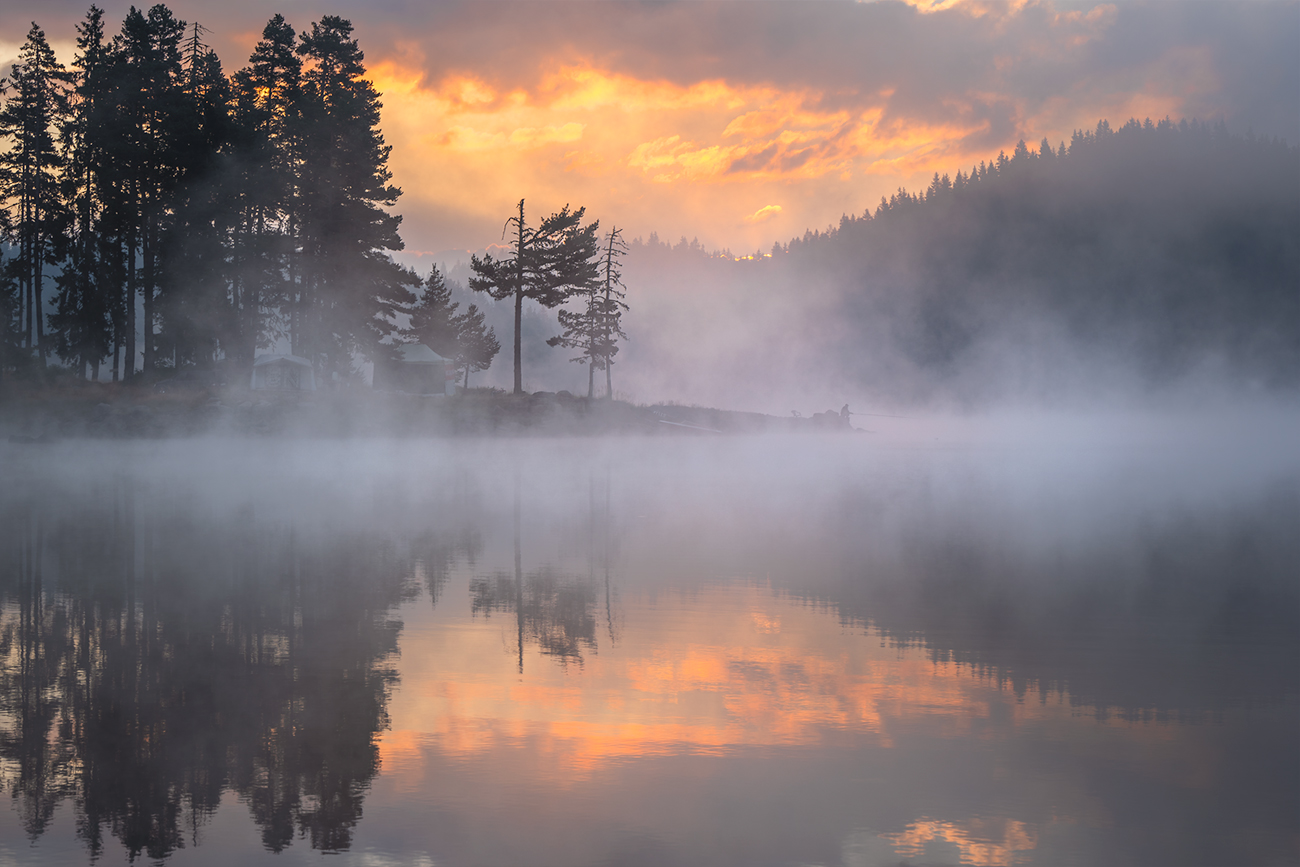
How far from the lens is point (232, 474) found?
34.0 metres

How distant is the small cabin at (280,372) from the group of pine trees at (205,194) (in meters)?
0.95

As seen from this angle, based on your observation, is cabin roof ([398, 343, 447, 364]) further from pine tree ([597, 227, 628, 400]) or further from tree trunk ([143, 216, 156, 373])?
tree trunk ([143, 216, 156, 373])

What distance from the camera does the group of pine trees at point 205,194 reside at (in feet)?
168

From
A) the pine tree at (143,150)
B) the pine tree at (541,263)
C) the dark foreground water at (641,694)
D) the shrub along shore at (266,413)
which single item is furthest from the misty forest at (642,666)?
the pine tree at (541,263)

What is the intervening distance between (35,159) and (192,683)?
227ft

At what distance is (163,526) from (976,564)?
1556 centimetres

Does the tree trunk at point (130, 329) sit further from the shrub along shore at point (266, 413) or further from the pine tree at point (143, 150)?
the shrub along shore at point (266, 413)

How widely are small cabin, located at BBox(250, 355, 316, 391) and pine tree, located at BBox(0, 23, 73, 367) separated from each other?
52.7 ft

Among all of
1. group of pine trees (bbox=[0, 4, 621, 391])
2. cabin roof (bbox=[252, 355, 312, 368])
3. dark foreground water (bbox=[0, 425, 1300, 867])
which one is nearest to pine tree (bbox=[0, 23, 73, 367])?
group of pine trees (bbox=[0, 4, 621, 391])

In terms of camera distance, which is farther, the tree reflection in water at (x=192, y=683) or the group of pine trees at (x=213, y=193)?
the group of pine trees at (x=213, y=193)

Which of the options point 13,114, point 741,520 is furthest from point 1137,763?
point 13,114

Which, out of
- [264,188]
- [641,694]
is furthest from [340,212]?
[641,694]

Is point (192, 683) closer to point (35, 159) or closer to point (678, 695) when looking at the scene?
point (678, 695)

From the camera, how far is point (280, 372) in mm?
55594
